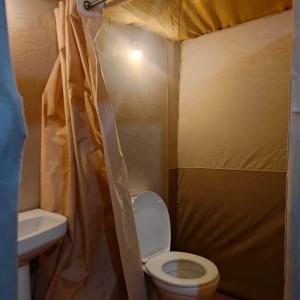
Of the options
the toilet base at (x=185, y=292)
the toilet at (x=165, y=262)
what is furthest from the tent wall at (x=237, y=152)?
the toilet base at (x=185, y=292)

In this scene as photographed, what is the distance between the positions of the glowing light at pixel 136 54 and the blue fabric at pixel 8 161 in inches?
62.5

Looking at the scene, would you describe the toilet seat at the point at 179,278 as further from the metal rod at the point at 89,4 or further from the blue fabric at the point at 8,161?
the metal rod at the point at 89,4

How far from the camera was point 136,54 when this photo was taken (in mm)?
2023

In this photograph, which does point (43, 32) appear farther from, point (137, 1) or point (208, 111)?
point (208, 111)

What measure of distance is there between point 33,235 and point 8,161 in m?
0.84

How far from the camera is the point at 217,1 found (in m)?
1.74

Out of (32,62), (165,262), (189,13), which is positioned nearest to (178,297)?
(165,262)

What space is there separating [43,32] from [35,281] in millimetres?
1396

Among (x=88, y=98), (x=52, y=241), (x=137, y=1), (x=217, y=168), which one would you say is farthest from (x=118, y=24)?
(x=52, y=241)

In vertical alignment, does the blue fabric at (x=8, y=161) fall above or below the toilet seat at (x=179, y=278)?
above

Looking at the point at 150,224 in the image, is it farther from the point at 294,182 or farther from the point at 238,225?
the point at 294,182

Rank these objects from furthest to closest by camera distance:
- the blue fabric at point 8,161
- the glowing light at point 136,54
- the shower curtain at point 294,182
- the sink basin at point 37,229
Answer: the glowing light at point 136,54, the sink basin at point 37,229, the shower curtain at point 294,182, the blue fabric at point 8,161

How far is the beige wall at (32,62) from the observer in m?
1.43

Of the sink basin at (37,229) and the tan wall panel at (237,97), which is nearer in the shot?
the sink basin at (37,229)
